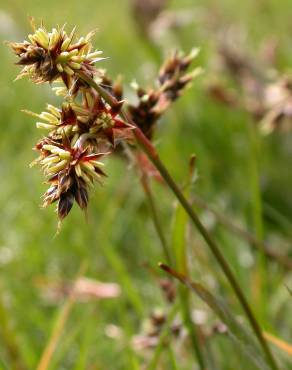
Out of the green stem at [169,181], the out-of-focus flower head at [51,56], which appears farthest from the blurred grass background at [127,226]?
the out-of-focus flower head at [51,56]

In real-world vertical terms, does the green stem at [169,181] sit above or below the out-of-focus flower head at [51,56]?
below

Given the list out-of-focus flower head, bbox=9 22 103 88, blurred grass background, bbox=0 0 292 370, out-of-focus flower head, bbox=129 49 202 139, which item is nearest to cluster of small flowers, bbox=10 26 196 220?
out-of-focus flower head, bbox=9 22 103 88

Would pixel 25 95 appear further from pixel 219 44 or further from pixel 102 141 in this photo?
pixel 102 141

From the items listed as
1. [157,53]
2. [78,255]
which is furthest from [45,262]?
[157,53]

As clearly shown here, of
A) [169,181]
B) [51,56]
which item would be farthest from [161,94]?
[51,56]

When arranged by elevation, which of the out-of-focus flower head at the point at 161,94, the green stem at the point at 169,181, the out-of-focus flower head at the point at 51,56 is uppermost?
the out-of-focus flower head at the point at 51,56

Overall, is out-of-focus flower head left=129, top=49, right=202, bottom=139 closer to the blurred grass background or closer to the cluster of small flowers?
the cluster of small flowers

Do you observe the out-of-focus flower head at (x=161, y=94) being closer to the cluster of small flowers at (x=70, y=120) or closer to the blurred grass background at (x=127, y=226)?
the cluster of small flowers at (x=70, y=120)
